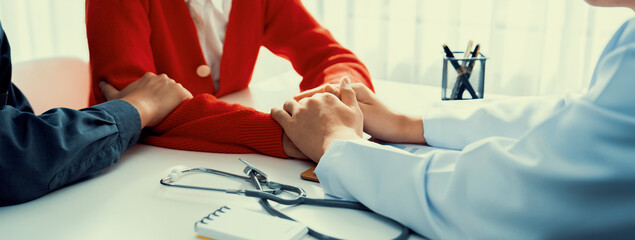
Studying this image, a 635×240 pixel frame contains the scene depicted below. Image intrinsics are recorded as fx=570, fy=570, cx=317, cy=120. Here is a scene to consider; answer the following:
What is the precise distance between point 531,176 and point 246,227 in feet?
0.99

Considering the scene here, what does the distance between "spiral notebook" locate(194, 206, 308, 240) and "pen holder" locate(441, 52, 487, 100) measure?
2.05 feet

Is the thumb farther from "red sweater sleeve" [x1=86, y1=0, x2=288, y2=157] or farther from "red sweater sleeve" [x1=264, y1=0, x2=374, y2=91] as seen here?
"red sweater sleeve" [x1=264, y1=0, x2=374, y2=91]

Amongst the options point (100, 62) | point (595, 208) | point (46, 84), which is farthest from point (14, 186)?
point (595, 208)

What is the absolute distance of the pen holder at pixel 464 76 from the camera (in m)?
1.13

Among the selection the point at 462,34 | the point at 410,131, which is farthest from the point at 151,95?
the point at 462,34

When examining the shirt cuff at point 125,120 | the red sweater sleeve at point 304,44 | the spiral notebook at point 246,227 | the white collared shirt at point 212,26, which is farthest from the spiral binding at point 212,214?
the white collared shirt at point 212,26

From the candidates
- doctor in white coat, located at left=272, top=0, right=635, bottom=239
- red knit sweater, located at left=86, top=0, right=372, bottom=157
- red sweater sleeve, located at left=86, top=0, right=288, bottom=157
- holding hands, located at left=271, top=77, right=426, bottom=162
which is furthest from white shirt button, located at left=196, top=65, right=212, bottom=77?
doctor in white coat, located at left=272, top=0, right=635, bottom=239

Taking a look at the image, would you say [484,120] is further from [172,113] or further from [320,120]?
[172,113]

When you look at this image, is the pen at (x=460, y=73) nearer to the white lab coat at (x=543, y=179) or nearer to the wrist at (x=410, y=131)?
the wrist at (x=410, y=131)

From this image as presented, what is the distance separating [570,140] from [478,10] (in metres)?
1.79

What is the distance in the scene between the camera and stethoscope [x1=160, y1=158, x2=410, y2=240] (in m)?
0.68

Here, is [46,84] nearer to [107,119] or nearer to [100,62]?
[100,62]

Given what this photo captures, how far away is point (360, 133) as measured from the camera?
92 centimetres

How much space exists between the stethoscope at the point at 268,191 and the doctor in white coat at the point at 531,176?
0.07 ft
